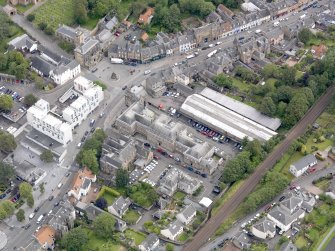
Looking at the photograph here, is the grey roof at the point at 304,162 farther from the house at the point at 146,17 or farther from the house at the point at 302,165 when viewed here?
the house at the point at 146,17

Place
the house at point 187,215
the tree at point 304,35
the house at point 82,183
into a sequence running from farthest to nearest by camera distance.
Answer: the tree at point 304,35, the house at point 82,183, the house at point 187,215

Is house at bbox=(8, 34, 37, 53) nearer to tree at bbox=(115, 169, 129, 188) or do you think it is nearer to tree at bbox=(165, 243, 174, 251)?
tree at bbox=(115, 169, 129, 188)

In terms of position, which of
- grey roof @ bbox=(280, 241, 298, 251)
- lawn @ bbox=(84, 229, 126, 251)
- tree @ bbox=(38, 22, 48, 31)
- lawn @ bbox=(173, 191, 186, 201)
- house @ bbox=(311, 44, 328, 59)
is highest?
house @ bbox=(311, 44, 328, 59)

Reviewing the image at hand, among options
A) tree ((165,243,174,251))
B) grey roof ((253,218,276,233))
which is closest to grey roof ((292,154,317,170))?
grey roof ((253,218,276,233))

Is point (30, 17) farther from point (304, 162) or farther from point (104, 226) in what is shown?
point (304, 162)

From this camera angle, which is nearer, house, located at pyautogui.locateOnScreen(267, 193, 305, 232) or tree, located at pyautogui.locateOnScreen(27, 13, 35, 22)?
house, located at pyautogui.locateOnScreen(267, 193, 305, 232)

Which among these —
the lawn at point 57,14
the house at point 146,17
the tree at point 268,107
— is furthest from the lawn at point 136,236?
the lawn at point 57,14
